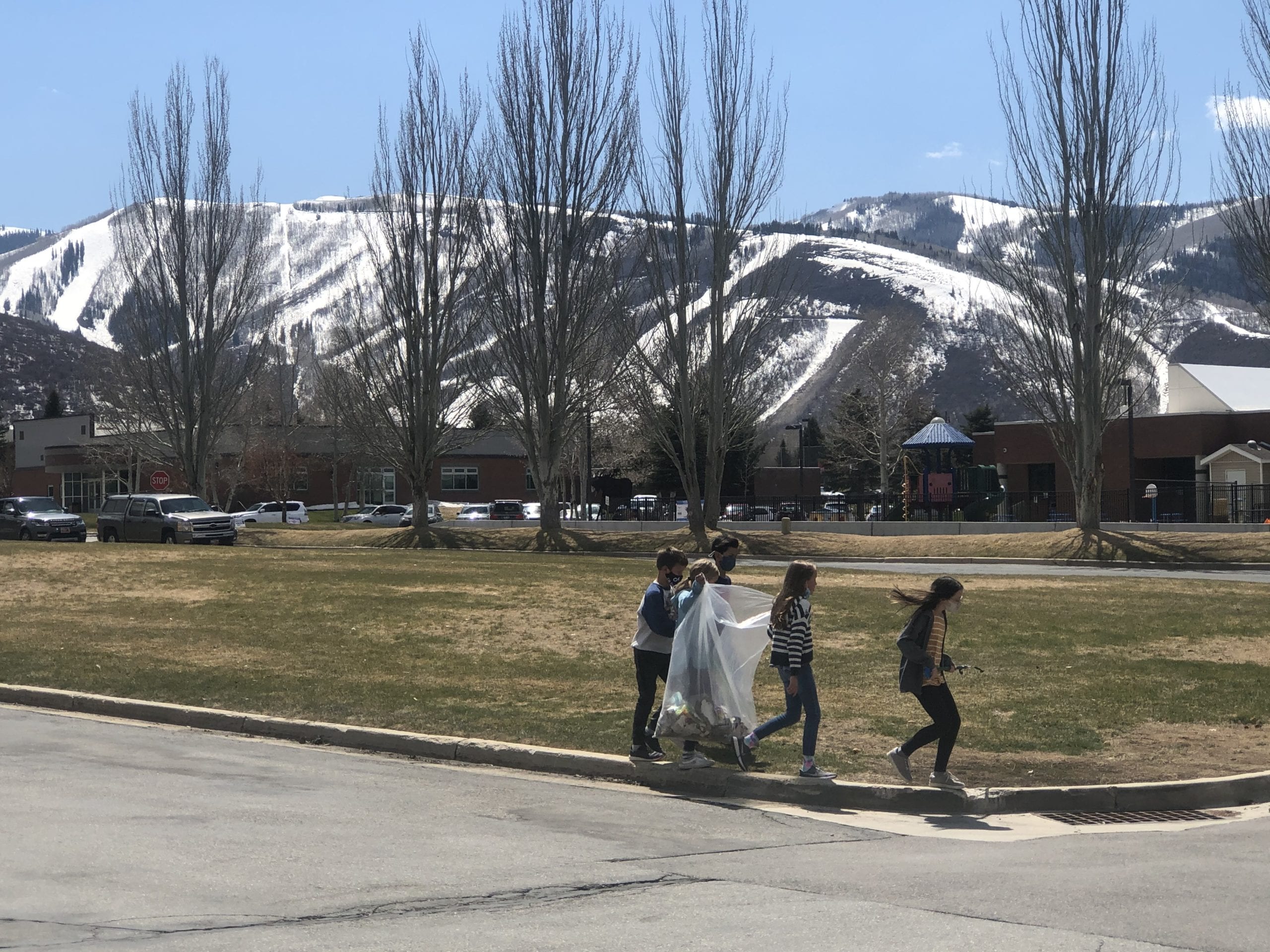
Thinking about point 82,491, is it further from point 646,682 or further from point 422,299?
point 646,682

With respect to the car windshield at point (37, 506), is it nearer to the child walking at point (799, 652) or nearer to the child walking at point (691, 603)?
the child walking at point (691, 603)

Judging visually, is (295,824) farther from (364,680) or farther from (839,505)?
(839,505)

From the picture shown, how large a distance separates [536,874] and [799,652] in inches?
138

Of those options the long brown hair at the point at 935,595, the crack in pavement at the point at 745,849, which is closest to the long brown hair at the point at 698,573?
the long brown hair at the point at 935,595

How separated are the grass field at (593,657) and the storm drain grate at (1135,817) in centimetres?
58

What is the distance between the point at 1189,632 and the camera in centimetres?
1833

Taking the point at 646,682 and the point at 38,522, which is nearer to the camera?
the point at 646,682

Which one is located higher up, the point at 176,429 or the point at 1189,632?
the point at 176,429

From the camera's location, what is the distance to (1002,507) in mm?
63094

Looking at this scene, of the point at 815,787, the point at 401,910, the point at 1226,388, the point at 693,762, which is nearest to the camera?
the point at 401,910

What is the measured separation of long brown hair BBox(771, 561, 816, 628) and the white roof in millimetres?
60262

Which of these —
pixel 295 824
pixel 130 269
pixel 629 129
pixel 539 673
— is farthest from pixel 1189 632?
pixel 130 269

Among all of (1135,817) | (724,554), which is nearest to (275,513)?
(724,554)

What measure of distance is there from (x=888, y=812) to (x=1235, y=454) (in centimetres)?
5298
